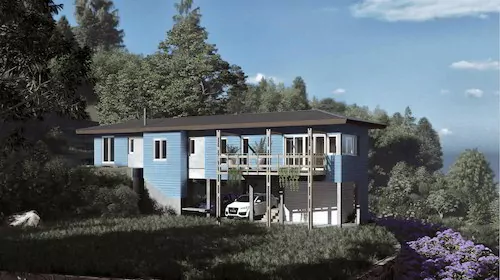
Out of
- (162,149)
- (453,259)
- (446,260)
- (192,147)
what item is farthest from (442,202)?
(453,259)

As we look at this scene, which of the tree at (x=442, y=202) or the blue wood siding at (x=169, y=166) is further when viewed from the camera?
the tree at (x=442, y=202)

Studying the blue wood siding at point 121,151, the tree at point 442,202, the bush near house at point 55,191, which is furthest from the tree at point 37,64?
the tree at point 442,202

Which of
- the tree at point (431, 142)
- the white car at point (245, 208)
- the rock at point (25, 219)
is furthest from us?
the tree at point (431, 142)

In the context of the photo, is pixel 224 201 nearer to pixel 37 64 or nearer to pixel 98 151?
pixel 98 151

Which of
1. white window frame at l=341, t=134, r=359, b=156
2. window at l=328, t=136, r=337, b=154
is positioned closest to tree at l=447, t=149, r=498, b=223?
white window frame at l=341, t=134, r=359, b=156

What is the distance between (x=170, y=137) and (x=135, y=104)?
22525mm

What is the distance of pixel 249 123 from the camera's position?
29.9m

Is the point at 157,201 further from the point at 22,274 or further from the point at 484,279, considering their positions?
the point at 484,279

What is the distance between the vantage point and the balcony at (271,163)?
28.1m

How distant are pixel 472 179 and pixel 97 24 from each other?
223 feet

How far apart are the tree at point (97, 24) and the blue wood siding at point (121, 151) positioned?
6211cm

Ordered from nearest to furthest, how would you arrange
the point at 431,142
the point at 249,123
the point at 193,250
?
the point at 193,250, the point at 249,123, the point at 431,142

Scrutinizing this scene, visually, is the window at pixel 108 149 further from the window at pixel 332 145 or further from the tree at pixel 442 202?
the tree at pixel 442 202

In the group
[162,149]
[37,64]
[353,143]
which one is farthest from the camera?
[162,149]
